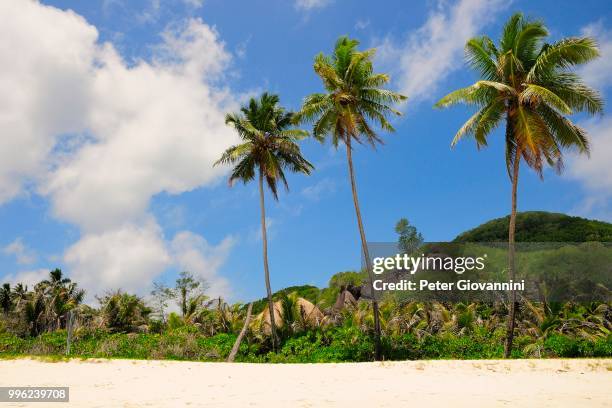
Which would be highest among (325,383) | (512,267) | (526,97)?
(526,97)

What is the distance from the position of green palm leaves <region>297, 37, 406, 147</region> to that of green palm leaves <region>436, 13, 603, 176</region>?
3.54 meters

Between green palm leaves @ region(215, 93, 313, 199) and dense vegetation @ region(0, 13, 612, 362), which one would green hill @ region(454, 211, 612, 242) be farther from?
green palm leaves @ region(215, 93, 313, 199)

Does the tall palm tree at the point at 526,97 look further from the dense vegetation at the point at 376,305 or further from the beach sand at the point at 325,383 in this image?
the beach sand at the point at 325,383

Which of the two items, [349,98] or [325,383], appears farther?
[349,98]

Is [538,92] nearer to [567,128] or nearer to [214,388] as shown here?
[567,128]

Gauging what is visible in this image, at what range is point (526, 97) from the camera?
20.1 m

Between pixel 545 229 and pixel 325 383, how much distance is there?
6319cm

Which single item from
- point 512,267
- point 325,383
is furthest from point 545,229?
point 325,383

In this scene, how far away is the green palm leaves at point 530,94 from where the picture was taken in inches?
814

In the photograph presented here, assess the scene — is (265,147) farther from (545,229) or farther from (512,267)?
(545,229)

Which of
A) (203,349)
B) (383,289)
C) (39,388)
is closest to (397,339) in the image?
(383,289)

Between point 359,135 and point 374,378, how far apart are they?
12565mm

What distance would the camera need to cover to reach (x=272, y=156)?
28469 millimetres

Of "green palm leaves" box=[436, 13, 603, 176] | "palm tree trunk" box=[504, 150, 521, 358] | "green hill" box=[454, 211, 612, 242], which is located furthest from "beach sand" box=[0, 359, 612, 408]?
"green hill" box=[454, 211, 612, 242]
